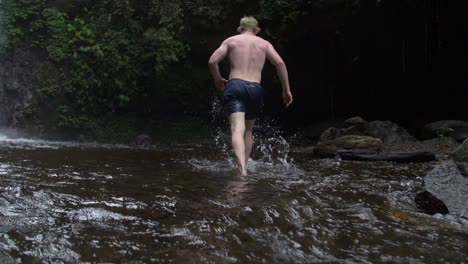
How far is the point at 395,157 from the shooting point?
6.25 m

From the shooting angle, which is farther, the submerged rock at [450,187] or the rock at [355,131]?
the rock at [355,131]

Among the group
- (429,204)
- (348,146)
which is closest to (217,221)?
(429,204)

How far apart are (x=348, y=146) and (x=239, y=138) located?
3249mm

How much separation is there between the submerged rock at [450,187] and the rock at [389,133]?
194 inches

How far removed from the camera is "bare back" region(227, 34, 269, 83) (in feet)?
16.5

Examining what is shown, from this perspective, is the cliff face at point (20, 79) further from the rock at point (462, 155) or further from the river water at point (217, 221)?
the rock at point (462, 155)

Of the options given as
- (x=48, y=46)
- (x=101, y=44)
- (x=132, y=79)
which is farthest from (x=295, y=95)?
(x=48, y=46)

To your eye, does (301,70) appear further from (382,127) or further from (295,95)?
(382,127)

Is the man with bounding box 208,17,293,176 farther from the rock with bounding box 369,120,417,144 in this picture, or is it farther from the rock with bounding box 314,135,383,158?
the rock with bounding box 369,120,417,144

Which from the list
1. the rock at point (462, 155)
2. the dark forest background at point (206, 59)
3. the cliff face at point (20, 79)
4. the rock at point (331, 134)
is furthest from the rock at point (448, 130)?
the cliff face at point (20, 79)

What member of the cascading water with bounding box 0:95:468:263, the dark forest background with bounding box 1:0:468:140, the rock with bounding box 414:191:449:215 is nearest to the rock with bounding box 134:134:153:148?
the dark forest background with bounding box 1:0:468:140

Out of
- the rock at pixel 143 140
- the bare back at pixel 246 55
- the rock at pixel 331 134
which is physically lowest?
the rock at pixel 143 140

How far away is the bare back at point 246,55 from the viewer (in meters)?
5.02

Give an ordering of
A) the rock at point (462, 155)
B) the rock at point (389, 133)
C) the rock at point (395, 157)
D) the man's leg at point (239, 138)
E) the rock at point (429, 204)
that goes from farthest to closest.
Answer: the rock at point (389, 133) < the rock at point (395, 157) < the man's leg at point (239, 138) < the rock at point (462, 155) < the rock at point (429, 204)
